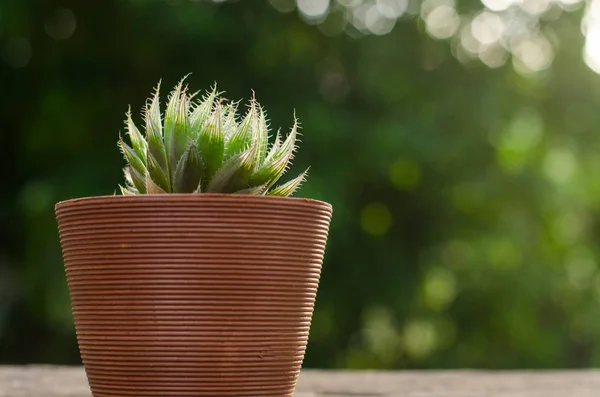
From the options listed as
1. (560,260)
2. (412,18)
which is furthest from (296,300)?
(560,260)

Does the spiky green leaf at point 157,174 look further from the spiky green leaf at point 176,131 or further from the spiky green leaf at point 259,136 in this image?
the spiky green leaf at point 259,136

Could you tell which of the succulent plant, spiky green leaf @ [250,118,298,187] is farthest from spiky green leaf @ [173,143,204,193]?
spiky green leaf @ [250,118,298,187]

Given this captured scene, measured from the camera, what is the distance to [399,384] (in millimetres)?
2740

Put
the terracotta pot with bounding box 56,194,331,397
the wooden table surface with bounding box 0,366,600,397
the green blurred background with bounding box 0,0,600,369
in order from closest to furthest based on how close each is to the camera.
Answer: the terracotta pot with bounding box 56,194,331,397, the wooden table surface with bounding box 0,366,600,397, the green blurred background with bounding box 0,0,600,369

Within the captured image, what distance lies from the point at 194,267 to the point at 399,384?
1.37 m

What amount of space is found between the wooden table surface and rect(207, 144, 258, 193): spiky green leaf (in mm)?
883

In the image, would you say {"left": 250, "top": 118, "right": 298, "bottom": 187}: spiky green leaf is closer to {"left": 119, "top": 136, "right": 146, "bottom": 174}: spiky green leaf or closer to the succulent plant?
the succulent plant

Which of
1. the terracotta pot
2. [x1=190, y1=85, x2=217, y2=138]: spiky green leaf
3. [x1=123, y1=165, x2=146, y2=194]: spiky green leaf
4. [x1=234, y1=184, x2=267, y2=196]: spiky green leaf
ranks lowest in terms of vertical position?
the terracotta pot

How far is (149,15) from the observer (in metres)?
5.60

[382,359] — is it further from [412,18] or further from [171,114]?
[171,114]

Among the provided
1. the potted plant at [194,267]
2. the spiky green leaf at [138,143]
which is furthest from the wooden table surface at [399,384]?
the spiky green leaf at [138,143]

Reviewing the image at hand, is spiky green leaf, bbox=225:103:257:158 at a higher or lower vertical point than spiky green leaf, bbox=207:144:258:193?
higher

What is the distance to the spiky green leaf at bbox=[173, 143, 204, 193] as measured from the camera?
5.20 feet

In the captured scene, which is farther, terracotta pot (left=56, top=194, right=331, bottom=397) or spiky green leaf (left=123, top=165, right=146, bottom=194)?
spiky green leaf (left=123, top=165, right=146, bottom=194)
